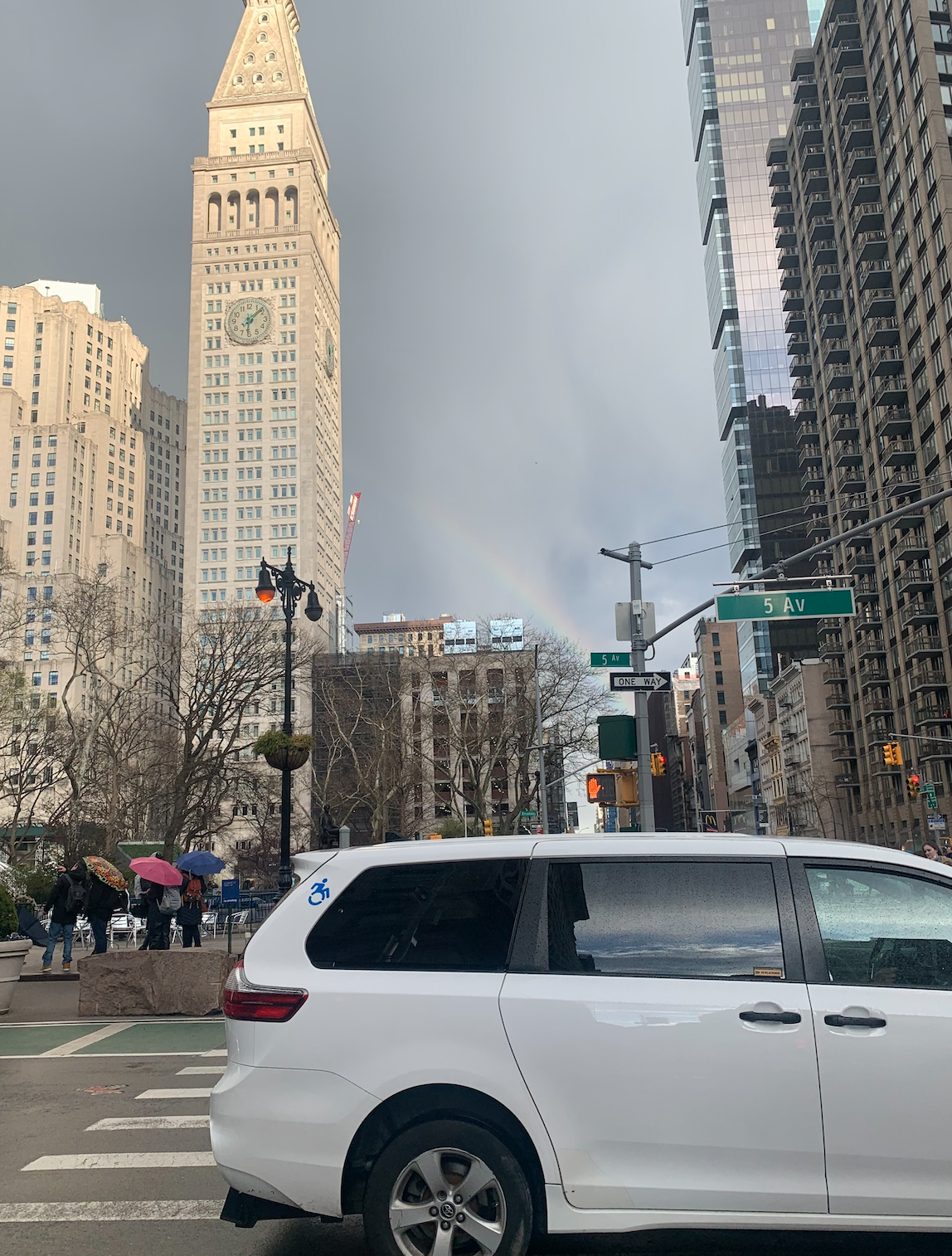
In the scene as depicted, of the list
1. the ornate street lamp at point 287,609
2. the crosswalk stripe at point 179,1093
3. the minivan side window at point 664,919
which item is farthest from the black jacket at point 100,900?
the minivan side window at point 664,919

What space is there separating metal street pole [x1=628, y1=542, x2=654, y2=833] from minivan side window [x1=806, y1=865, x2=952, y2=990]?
41.4 ft

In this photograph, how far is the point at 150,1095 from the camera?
8.37m

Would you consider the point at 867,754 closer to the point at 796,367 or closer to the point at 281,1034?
the point at 796,367

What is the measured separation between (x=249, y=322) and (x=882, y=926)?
150 m

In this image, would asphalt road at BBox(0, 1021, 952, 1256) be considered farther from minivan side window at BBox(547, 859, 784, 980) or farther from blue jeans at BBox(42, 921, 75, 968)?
blue jeans at BBox(42, 921, 75, 968)

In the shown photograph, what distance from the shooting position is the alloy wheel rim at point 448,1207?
4.04 metres

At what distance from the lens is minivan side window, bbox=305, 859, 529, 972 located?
4.42 meters

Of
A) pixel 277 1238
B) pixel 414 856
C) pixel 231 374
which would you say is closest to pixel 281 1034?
pixel 414 856

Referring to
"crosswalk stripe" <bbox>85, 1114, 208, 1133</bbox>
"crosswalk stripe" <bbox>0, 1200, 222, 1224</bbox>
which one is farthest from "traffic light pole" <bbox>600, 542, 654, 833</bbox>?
"crosswalk stripe" <bbox>0, 1200, 222, 1224</bbox>

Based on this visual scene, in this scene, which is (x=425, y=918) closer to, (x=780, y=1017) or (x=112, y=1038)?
(x=780, y=1017)

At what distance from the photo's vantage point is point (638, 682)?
1716 cm

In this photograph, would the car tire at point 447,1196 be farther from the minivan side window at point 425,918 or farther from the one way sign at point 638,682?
the one way sign at point 638,682

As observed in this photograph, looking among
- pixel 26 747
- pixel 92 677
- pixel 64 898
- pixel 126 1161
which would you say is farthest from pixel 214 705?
pixel 126 1161

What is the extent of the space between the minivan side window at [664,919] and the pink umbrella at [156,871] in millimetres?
15299
